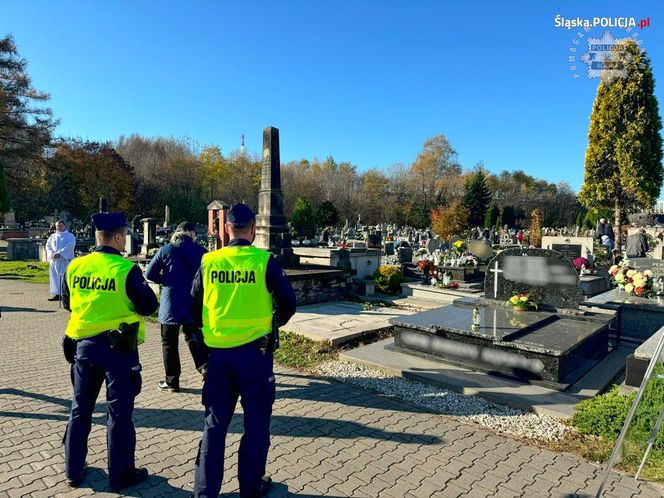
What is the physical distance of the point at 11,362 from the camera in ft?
21.7

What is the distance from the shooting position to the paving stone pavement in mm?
3459

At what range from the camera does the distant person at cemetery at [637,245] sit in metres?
16.1

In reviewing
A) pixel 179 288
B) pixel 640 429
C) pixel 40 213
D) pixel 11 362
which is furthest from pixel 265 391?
pixel 40 213

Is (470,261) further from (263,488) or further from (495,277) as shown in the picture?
(263,488)

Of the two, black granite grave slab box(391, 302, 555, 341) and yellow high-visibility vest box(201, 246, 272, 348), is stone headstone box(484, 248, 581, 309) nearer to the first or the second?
black granite grave slab box(391, 302, 555, 341)

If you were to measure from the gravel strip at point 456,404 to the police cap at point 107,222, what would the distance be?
145 inches

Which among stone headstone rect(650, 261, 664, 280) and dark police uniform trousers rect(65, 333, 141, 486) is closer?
dark police uniform trousers rect(65, 333, 141, 486)

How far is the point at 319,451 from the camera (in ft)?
13.2

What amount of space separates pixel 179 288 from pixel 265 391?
2.74 m

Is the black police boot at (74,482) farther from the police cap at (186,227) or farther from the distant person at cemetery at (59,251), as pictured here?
the distant person at cemetery at (59,251)

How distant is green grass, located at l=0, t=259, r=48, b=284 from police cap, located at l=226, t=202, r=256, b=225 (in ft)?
51.7

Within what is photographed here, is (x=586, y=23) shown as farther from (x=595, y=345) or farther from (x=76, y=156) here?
(x=76, y=156)

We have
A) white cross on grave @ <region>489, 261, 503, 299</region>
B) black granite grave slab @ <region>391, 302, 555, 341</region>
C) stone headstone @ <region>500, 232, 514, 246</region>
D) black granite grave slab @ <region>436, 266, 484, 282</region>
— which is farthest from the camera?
stone headstone @ <region>500, 232, 514, 246</region>

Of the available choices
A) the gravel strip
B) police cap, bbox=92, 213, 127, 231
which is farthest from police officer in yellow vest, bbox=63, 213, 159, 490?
the gravel strip
